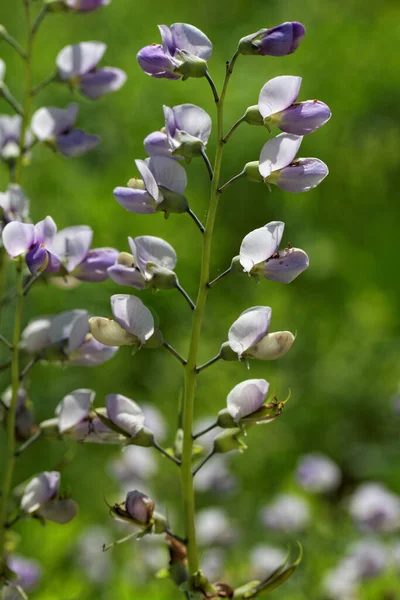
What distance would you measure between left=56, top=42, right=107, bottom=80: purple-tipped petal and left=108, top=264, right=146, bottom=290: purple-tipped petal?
37 centimetres

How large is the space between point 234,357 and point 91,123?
2431 millimetres

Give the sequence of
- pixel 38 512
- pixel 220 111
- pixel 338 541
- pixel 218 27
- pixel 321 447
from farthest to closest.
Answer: pixel 218 27
pixel 321 447
pixel 338 541
pixel 38 512
pixel 220 111

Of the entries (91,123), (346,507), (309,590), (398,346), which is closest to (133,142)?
(91,123)

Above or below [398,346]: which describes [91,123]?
above

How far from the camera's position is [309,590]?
139 centimetres

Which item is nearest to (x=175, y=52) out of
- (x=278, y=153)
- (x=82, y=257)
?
(x=278, y=153)

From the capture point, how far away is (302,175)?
0.68 m

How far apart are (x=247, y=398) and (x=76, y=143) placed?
404mm

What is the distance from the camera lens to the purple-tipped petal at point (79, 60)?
965 mm

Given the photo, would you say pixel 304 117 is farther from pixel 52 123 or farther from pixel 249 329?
pixel 52 123

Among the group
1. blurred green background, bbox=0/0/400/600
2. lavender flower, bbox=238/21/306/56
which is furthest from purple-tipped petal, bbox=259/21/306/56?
blurred green background, bbox=0/0/400/600

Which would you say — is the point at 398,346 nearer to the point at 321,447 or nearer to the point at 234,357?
the point at 321,447

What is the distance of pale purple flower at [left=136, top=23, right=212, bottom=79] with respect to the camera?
67 cm

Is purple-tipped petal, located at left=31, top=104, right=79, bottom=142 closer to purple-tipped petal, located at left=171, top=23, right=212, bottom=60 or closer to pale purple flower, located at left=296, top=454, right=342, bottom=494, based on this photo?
purple-tipped petal, located at left=171, top=23, right=212, bottom=60
